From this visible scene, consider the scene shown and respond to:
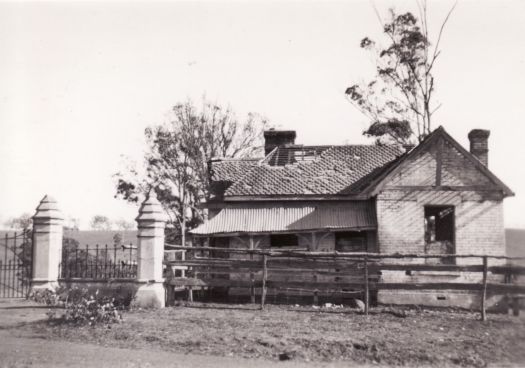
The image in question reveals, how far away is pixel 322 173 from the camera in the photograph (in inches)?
838

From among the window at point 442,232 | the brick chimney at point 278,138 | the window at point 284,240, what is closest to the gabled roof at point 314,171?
the brick chimney at point 278,138

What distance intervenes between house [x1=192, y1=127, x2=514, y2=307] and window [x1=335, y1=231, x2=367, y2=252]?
0.04m

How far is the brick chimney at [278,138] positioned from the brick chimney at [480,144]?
8.52 meters

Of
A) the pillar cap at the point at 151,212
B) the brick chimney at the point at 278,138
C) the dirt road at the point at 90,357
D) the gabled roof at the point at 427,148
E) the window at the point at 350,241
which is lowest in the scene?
the dirt road at the point at 90,357

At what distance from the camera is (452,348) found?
28.3ft

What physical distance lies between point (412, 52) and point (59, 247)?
2502 cm

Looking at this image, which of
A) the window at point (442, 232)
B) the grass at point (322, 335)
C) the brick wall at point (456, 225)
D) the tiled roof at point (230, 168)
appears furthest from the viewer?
the tiled roof at point (230, 168)

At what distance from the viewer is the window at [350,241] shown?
62.3ft

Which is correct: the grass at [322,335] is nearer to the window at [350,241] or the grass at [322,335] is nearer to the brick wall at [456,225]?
the brick wall at [456,225]

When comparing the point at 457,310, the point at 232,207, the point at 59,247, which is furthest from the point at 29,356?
the point at 232,207

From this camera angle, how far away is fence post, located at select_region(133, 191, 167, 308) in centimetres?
1266

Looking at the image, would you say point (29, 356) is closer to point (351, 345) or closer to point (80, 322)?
Answer: point (80, 322)

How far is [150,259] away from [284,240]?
8.15 meters

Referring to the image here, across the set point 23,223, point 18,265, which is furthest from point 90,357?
point 23,223
